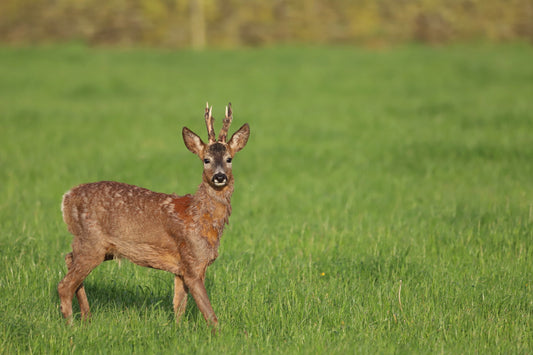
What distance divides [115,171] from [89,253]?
22.6 ft

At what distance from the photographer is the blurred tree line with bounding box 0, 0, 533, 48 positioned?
32.4 metres

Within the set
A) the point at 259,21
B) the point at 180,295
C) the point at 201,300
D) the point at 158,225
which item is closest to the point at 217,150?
the point at 158,225

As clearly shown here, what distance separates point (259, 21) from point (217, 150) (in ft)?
96.3

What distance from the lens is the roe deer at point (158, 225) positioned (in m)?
5.18

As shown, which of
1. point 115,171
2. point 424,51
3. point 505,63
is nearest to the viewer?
point 115,171

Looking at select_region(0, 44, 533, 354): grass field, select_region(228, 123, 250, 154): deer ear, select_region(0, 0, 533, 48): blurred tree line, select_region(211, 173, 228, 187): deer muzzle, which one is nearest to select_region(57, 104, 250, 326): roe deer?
select_region(228, 123, 250, 154): deer ear

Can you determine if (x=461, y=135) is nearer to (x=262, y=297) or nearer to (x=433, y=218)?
(x=433, y=218)

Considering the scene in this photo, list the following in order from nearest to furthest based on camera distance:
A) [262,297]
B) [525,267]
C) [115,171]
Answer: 1. [262,297]
2. [525,267]
3. [115,171]

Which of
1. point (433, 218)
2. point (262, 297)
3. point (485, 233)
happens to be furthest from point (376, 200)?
point (262, 297)

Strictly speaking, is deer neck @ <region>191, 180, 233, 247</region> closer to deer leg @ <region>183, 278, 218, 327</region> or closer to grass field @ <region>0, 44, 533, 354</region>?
deer leg @ <region>183, 278, 218, 327</region>

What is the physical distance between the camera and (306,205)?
9781 millimetres

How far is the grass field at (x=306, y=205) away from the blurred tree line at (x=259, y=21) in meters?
8.84

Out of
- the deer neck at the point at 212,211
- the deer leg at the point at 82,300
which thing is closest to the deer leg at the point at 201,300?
the deer neck at the point at 212,211

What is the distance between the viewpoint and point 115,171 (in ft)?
39.1
